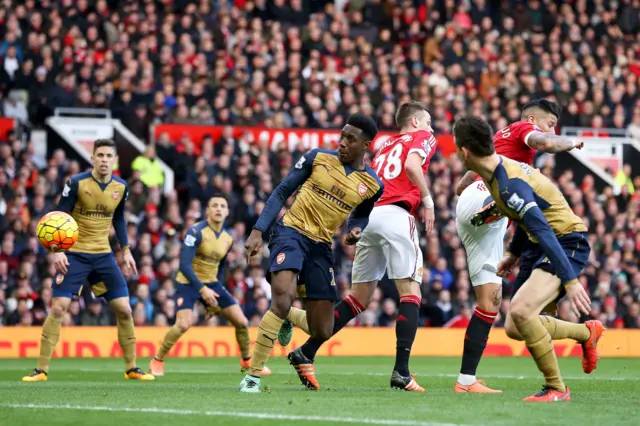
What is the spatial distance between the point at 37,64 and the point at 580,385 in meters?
14.3

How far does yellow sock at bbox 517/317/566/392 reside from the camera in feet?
28.1

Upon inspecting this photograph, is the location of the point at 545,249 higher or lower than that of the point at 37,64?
lower

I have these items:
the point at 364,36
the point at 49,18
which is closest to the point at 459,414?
the point at 49,18

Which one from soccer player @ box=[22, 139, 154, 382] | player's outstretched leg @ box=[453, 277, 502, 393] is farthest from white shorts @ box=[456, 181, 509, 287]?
soccer player @ box=[22, 139, 154, 382]

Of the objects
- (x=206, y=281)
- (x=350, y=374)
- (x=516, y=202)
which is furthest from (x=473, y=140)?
(x=206, y=281)

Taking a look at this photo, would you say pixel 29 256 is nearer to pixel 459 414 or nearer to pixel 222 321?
pixel 222 321

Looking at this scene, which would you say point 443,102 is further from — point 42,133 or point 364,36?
point 42,133

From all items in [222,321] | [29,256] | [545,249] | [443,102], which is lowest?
[222,321]

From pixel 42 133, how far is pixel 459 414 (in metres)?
15.8

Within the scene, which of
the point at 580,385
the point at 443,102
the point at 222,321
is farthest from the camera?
the point at 443,102

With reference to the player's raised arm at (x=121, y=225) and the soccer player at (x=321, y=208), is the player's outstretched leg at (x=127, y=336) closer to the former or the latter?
the player's raised arm at (x=121, y=225)

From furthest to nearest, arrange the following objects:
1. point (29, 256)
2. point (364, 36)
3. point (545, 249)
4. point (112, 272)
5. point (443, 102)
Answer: point (364, 36) < point (443, 102) < point (29, 256) < point (112, 272) < point (545, 249)

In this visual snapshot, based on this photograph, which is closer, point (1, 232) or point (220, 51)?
point (1, 232)

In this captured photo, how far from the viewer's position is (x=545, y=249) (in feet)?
27.2
